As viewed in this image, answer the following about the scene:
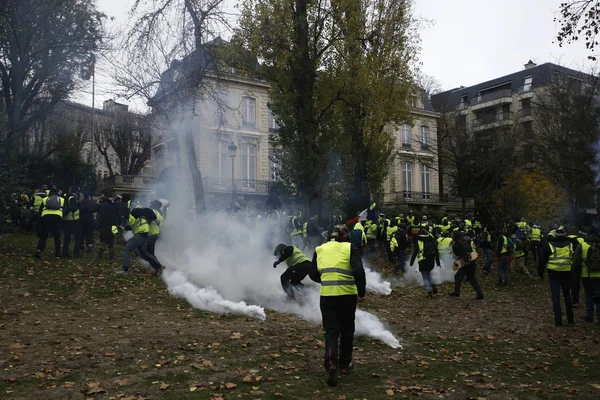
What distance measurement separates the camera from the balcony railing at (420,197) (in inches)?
2210

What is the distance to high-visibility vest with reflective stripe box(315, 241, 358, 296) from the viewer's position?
782 centimetres

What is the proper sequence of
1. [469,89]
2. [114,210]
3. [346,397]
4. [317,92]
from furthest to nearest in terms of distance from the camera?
[469,89]
[317,92]
[114,210]
[346,397]

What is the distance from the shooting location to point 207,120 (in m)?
25.8

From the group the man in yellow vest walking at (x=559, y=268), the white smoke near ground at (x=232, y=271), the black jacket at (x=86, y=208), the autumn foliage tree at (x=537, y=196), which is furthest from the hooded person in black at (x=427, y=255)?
the autumn foliage tree at (x=537, y=196)

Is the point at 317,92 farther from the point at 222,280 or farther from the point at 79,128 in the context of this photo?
the point at 79,128

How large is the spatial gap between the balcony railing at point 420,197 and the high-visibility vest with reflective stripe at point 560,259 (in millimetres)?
43873

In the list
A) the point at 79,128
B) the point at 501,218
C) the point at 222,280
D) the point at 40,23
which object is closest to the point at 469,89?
the point at 501,218

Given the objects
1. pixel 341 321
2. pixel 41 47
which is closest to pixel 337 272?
pixel 341 321

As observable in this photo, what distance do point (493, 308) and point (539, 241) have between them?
37.5 ft

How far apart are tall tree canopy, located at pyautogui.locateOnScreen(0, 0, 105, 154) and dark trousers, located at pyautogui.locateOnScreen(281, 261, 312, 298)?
15548 mm

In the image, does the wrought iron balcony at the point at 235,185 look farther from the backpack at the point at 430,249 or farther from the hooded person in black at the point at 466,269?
the hooded person in black at the point at 466,269

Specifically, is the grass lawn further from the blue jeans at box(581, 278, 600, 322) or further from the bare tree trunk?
the bare tree trunk

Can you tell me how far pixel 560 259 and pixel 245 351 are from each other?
7343 mm

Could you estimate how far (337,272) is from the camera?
309 inches
